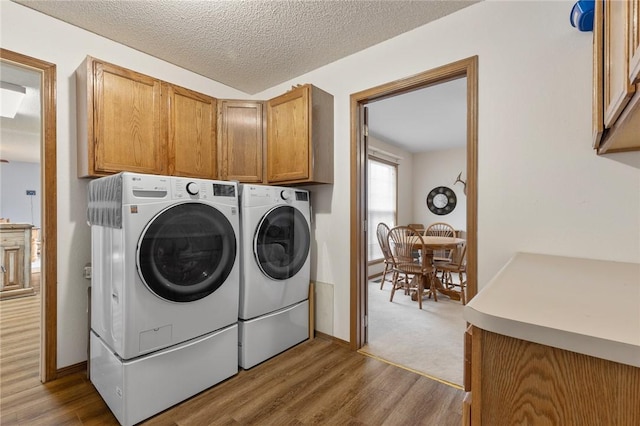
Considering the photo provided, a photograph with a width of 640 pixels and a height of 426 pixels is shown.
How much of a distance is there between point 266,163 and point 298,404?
1.87 metres

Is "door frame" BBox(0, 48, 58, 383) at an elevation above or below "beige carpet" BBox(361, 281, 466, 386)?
above

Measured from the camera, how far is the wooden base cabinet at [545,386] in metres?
0.50

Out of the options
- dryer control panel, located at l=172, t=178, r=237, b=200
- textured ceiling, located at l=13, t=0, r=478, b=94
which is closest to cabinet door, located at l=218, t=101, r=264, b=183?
textured ceiling, located at l=13, t=0, r=478, b=94

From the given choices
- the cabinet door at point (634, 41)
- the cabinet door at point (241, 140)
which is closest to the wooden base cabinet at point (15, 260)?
the cabinet door at point (241, 140)

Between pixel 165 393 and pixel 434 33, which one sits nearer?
pixel 165 393

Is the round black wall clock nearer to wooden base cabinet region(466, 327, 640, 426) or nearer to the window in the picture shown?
the window

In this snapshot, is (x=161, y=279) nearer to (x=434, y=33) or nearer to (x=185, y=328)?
(x=185, y=328)

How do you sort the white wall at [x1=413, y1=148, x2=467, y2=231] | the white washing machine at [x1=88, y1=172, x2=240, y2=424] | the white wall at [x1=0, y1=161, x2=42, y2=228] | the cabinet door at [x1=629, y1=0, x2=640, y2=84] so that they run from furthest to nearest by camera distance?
the white wall at [x1=0, y1=161, x2=42, y2=228], the white wall at [x1=413, y1=148, x2=467, y2=231], the white washing machine at [x1=88, y1=172, x2=240, y2=424], the cabinet door at [x1=629, y1=0, x2=640, y2=84]

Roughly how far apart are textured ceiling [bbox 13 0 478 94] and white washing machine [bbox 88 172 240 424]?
1136 millimetres

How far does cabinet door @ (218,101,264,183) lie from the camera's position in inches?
99.3

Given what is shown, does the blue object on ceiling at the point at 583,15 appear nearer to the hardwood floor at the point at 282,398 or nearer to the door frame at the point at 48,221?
the hardwood floor at the point at 282,398

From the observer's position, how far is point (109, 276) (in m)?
1.61

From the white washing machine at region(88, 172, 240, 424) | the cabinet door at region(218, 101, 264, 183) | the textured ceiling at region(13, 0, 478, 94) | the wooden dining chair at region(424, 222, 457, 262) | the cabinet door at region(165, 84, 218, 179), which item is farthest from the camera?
the wooden dining chair at region(424, 222, 457, 262)

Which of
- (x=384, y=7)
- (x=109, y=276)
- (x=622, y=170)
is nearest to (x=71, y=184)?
(x=109, y=276)
